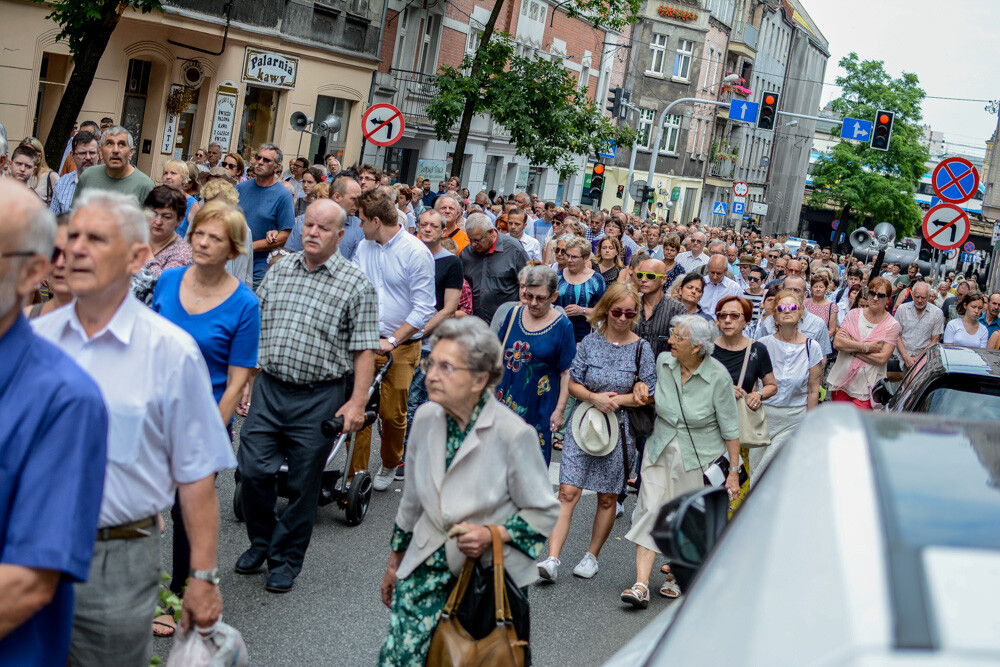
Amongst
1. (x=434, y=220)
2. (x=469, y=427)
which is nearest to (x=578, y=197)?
(x=434, y=220)

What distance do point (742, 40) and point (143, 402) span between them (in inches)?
2956

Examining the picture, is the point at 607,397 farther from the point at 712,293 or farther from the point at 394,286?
the point at 712,293

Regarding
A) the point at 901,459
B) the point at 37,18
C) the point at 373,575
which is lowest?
the point at 373,575

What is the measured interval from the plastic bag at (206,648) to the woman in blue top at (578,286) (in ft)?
23.6

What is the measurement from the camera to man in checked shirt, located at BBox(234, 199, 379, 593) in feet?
21.1

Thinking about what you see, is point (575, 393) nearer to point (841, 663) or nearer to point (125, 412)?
point (125, 412)

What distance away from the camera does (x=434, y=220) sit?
980 cm

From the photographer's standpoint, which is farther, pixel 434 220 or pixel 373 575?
pixel 434 220

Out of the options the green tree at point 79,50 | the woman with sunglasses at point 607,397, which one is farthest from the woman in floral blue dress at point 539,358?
the green tree at point 79,50

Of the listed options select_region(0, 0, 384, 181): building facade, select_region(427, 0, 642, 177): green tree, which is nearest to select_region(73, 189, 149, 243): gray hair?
select_region(0, 0, 384, 181): building facade

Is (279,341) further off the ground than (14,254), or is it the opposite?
(14,254)

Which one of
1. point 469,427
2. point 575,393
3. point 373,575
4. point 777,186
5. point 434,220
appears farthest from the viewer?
point 777,186

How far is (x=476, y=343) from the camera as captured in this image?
14.6 ft

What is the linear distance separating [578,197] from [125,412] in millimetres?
56116
